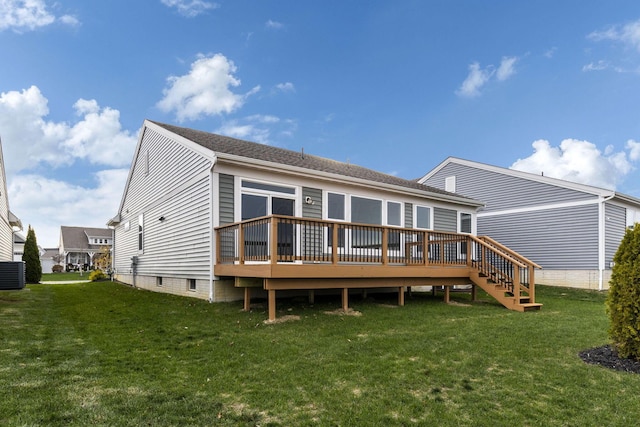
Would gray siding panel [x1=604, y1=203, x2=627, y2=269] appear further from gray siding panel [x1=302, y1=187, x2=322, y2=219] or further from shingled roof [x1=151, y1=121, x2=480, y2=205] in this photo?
gray siding panel [x1=302, y1=187, x2=322, y2=219]

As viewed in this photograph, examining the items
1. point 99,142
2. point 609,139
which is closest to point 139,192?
point 99,142

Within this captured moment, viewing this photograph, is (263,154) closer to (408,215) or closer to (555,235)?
(408,215)

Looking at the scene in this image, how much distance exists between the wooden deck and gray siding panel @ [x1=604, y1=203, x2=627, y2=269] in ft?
23.2

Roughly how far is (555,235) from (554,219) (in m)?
0.68

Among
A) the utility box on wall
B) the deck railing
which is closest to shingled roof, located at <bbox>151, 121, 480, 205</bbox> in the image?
the deck railing

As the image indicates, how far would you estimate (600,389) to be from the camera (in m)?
3.81

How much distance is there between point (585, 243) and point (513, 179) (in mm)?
3957

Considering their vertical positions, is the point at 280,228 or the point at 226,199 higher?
the point at 226,199

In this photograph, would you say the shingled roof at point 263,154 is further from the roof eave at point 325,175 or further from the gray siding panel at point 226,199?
the gray siding panel at point 226,199

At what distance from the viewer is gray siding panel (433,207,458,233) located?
1370 centimetres

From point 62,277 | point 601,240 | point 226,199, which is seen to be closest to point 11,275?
point 226,199

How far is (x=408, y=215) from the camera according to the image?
12750 mm

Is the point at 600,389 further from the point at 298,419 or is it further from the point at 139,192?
the point at 139,192

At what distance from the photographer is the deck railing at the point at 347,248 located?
7.66 m
